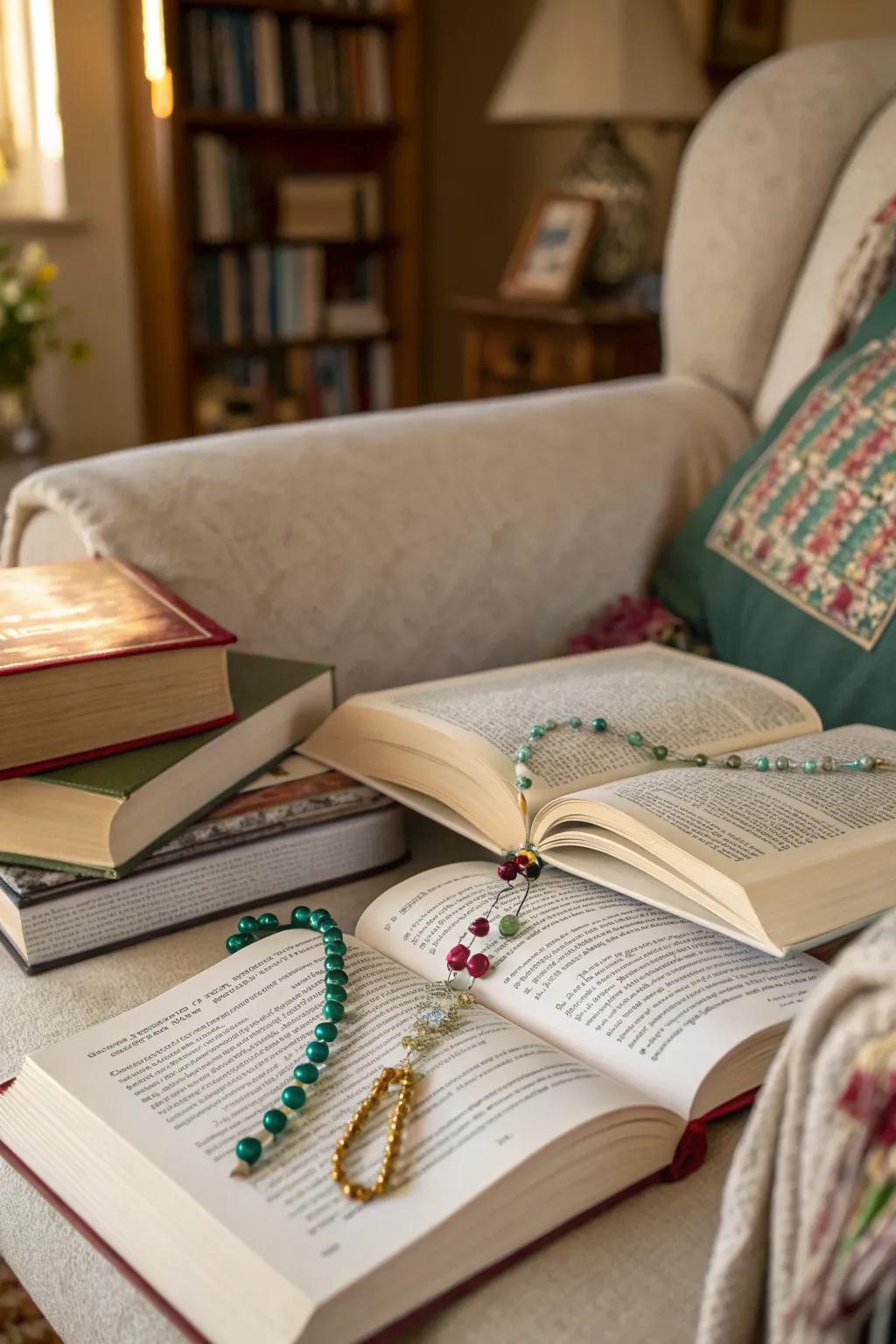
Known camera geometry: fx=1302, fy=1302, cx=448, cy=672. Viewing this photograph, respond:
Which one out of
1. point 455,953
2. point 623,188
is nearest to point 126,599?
point 455,953

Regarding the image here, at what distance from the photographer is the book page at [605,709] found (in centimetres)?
80

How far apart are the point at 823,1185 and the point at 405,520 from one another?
0.77 m

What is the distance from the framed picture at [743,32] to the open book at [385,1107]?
2633 millimetres

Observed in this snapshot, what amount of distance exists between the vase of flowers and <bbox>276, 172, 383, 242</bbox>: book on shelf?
32.3 inches

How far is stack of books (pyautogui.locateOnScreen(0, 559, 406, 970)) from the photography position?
0.72 meters

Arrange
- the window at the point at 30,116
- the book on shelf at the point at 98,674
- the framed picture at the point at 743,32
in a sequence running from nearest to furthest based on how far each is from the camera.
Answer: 1. the book on shelf at the point at 98,674
2. the window at the point at 30,116
3. the framed picture at the point at 743,32

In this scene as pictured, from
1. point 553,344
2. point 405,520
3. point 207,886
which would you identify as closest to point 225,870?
point 207,886

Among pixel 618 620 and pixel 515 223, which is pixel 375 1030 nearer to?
pixel 618 620

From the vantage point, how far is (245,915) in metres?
0.78

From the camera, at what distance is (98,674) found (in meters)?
0.76

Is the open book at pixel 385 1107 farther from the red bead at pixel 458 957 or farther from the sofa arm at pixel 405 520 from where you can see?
the sofa arm at pixel 405 520

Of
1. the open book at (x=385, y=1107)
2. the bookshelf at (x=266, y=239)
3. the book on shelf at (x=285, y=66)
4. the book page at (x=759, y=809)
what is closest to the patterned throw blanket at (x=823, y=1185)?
the open book at (x=385, y=1107)

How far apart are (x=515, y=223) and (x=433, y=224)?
9.1 inches

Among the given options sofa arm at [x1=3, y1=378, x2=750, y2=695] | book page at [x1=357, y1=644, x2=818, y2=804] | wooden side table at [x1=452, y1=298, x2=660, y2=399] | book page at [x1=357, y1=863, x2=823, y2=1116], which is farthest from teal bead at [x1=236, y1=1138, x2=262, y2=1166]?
wooden side table at [x1=452, y1=298, x2=660, y2=399]
